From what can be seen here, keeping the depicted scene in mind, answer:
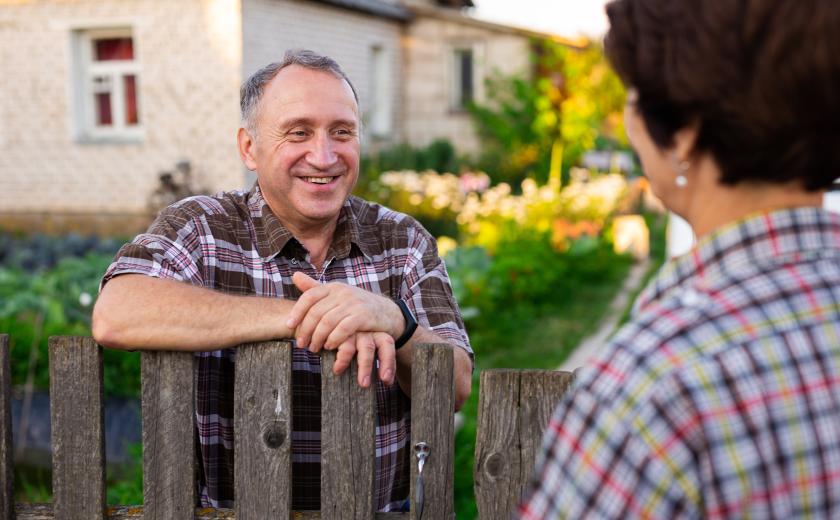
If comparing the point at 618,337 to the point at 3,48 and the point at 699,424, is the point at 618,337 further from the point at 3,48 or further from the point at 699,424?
the point at 3,48

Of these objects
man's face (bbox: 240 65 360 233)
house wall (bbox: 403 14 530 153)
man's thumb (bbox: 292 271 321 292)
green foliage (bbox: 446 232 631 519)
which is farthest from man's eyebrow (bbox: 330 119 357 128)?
house wall (bbox: 403 14 530 153)

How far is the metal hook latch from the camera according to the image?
5.82 feet

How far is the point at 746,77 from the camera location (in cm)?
96

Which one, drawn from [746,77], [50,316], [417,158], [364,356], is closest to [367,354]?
[364,356]

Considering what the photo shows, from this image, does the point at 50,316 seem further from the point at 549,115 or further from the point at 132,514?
the point at 549,115

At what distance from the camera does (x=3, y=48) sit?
525 inches

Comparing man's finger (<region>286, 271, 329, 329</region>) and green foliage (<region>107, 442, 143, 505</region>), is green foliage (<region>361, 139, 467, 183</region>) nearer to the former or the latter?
green foliage (<region>107, 442, 143, 505</region>)

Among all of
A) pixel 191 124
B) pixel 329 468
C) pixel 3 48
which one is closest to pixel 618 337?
pixel 329 468

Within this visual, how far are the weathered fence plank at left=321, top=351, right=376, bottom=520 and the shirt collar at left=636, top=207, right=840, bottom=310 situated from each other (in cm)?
88

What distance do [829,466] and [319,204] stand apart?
1.47m

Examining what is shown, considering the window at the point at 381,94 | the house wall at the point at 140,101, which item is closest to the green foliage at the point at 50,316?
the house wall at the point at 140,101

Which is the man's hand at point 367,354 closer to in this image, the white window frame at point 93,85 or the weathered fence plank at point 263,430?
the weathered fence plank at point 263,430

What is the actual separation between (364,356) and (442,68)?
627 inches

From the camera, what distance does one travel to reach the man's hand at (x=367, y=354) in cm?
175
